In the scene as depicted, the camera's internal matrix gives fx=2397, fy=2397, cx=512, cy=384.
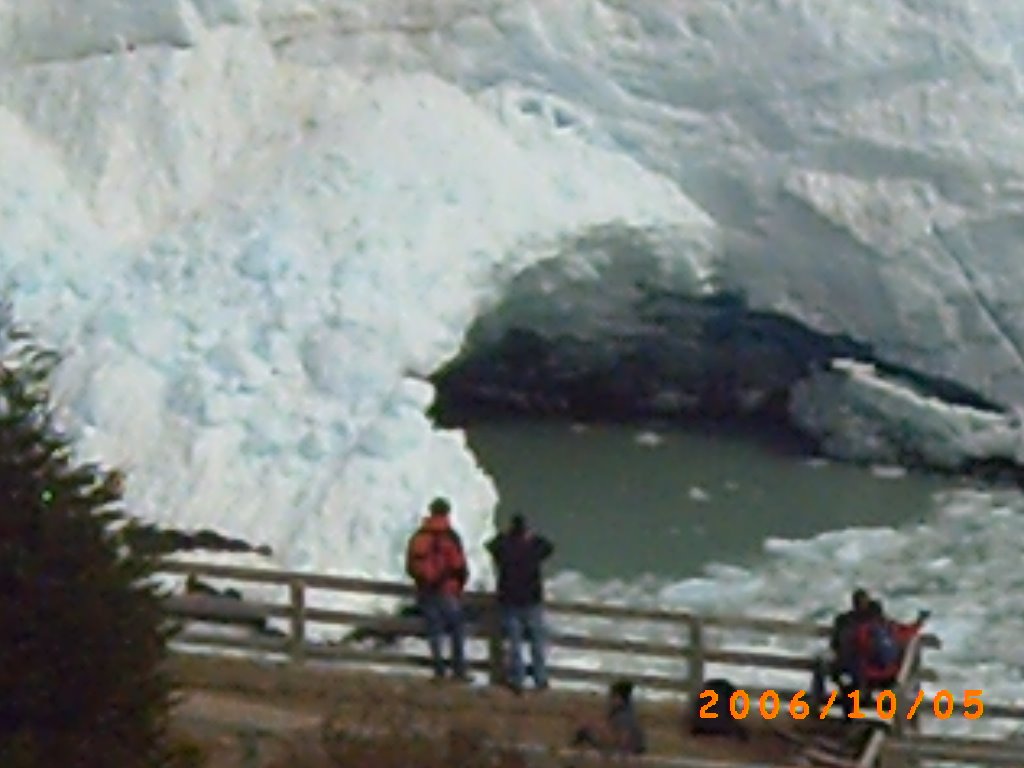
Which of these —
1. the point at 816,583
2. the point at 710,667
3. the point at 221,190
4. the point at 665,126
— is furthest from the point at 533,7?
the point at 710,667

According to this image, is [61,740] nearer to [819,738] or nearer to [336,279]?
[819,738]

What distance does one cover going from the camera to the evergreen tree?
248 inches

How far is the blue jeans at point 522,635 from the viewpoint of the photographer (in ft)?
36.4

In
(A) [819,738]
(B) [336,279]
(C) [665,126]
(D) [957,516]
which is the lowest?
(A) [819,738]

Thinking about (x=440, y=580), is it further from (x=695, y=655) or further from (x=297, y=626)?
(x=695, y=655)

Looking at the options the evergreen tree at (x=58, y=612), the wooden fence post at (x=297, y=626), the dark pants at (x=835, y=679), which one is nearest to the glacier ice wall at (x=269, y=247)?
the wooden fence post at (x=297, y=626)

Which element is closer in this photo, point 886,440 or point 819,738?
point 819,738

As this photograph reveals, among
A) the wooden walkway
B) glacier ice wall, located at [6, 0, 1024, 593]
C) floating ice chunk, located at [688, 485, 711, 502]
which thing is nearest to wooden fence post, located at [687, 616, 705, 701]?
the wooden walkway

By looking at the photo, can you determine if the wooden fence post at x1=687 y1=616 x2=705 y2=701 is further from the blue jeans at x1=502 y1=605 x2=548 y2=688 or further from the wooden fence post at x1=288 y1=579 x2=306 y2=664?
the wooden fence post at x1=288 y1=579 x2=306 y2=664

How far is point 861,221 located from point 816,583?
13.0 feet

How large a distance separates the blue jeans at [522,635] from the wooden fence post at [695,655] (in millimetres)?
691

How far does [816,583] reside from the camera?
16.7 meters

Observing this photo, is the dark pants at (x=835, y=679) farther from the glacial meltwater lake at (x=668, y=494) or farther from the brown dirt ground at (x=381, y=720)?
the glacial meltwater lake at (x=668, y=494)
